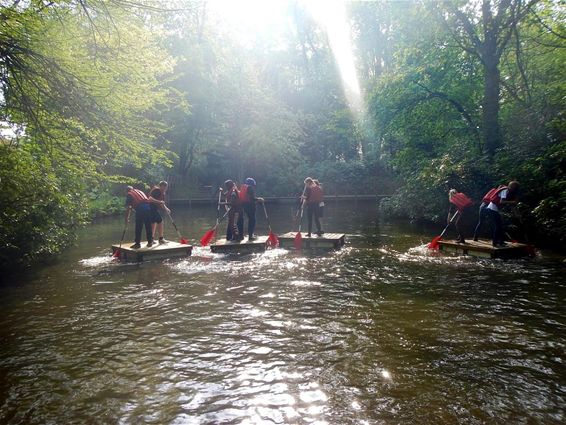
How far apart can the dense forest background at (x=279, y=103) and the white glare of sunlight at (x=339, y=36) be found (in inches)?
6.8

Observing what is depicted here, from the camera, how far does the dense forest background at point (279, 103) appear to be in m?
9.85

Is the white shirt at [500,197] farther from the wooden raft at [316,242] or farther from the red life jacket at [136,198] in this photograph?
the red life jacket at [136,198]

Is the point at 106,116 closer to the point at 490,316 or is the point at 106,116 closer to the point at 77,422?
the point at 77,422

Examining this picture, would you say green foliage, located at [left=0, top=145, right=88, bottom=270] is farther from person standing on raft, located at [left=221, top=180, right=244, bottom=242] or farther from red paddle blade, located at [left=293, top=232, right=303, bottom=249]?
red paddle blade, located at [left=293, top=232, right=303, bottom=249]

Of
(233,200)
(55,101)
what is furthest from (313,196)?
(55,101)

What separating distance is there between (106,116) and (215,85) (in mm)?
33073

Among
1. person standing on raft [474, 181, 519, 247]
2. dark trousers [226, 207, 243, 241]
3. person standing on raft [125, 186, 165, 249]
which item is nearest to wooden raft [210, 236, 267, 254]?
dark trousers [226, 207, 243, 241]

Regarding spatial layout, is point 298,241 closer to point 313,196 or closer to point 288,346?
point 313,196

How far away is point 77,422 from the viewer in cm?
412

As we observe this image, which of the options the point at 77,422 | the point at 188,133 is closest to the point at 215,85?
the point at 188,133

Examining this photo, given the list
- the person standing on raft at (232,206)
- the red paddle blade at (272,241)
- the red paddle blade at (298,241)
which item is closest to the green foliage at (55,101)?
the person standing on raft at (232,206)

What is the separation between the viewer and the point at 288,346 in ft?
19.0

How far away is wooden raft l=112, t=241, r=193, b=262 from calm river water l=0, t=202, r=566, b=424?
1.34 metres

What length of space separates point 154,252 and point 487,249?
9.45 meters
